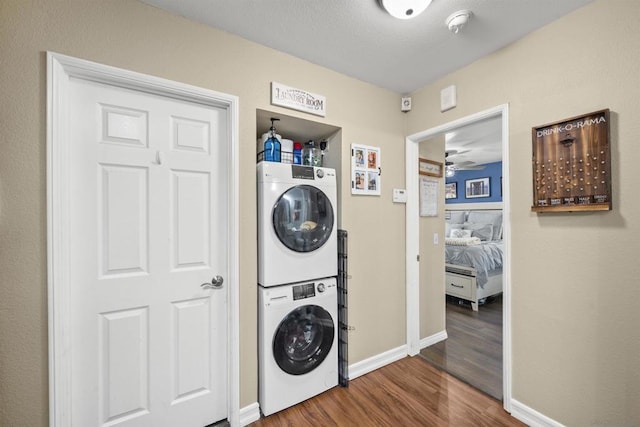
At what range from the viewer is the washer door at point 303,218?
5.97 feet

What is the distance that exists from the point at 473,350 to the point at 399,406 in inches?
46.7

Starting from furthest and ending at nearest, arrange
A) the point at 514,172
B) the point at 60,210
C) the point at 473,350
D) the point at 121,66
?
1. the point at 473,350
2. the point at 514,172
3. the point at 121,66
4. the point at 60,210

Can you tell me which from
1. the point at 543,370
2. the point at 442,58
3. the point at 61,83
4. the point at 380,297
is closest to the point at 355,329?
the point at 380,297

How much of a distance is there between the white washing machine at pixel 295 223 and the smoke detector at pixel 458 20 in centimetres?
114

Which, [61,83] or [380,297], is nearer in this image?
[61,83]

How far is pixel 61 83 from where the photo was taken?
1.28 m

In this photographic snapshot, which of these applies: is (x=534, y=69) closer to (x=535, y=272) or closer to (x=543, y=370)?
(x=535, y=272)

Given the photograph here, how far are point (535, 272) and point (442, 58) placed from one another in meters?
1.60

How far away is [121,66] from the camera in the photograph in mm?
1390

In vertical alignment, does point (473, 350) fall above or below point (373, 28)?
below

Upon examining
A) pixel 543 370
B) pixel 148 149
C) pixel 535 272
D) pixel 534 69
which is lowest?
pixel 543 370

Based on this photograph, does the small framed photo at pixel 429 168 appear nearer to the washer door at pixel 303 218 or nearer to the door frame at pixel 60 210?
the washer door at pixel 303 218

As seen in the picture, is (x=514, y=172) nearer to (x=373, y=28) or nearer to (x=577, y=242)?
(x=577, y=242)

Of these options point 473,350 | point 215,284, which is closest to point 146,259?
point 215,284
